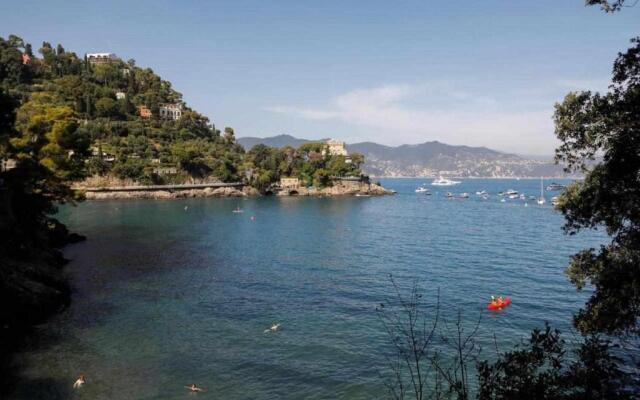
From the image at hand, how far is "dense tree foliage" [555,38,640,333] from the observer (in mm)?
12609

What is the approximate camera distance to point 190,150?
5669 inches

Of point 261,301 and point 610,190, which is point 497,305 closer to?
point 261,301

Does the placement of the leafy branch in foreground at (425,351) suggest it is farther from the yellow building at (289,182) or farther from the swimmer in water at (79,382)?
the yellow building at (289,182)

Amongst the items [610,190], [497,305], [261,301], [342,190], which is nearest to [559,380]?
[610,190]

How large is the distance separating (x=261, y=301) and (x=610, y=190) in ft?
93.0

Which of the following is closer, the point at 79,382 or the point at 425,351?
the point at 79,382

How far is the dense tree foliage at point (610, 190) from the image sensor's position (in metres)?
12.6

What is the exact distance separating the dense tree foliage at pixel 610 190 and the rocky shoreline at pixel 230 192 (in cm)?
11503

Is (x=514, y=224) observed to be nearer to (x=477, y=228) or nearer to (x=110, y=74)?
(x=477, y=228)

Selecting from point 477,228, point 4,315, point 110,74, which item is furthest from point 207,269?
point 110,74

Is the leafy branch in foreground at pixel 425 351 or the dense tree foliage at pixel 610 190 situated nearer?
the dense tree foliage at pixel 610 190

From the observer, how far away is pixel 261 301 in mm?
36406

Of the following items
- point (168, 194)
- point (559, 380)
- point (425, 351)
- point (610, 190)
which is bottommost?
point (425, 351)

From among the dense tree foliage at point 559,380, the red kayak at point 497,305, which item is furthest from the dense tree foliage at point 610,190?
the red kayak at point 497,305
